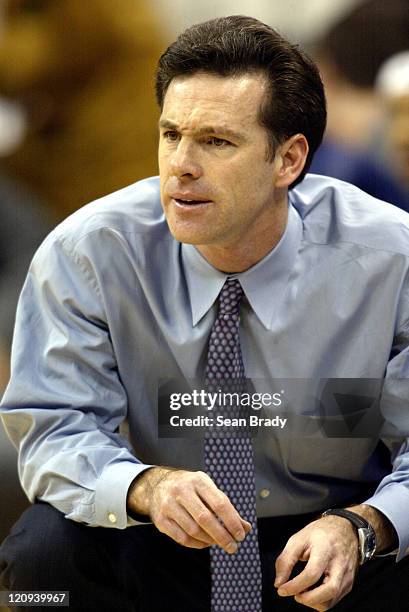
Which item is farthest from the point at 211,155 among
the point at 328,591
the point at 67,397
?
the point at 328,591

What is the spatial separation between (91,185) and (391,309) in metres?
0.73

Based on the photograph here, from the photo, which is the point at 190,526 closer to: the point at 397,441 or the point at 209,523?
the point at 209,523

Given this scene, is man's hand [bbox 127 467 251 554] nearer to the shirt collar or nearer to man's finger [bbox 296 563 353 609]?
man's finger [bbox 296 563 353 609]

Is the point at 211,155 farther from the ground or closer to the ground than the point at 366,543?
farther from the ground

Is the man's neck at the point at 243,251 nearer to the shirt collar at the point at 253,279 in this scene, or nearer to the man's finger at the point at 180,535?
the shirt collar at the point at 253,279

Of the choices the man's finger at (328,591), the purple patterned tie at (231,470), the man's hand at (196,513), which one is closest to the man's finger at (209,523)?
the man's hand at (196,513)

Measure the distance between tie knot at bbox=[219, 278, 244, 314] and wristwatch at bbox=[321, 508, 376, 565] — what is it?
0.31 m

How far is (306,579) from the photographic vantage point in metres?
1.30

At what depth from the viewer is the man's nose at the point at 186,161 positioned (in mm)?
1482

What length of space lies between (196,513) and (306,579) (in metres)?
0.15

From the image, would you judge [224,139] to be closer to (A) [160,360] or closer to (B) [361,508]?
(A) [160,360]

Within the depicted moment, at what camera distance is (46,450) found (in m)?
1.50

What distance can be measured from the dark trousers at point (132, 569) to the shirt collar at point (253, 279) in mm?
308

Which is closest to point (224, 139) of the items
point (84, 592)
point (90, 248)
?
point (90, 248)
